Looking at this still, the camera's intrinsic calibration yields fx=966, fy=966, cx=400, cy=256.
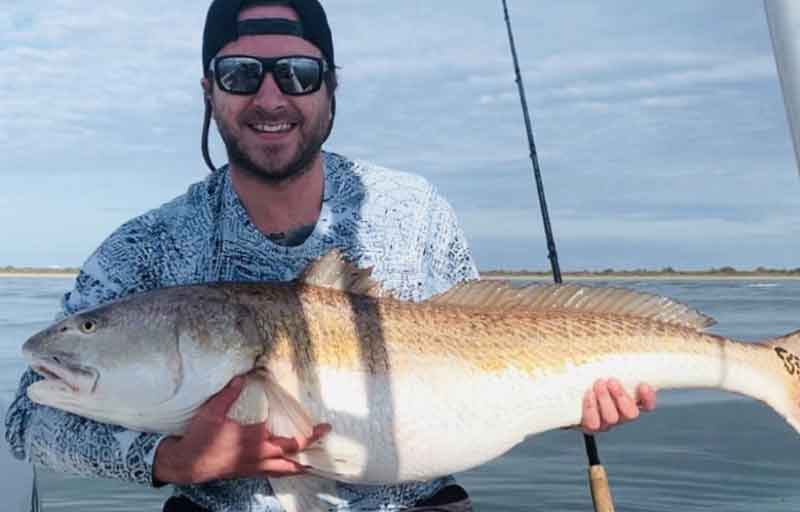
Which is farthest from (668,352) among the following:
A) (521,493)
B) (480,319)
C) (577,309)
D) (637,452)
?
(637,452)

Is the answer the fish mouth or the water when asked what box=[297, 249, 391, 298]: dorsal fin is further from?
the water

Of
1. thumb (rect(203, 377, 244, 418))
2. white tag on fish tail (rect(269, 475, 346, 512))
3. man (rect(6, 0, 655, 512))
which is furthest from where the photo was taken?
man (rect(6, 0, 655, 512))

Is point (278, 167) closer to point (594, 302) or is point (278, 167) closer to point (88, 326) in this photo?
point (88, 326)

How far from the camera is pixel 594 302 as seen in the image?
3.53 m

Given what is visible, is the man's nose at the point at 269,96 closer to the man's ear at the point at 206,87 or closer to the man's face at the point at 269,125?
the man's face at the point at 269,125

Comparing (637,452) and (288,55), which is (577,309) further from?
(637,452)

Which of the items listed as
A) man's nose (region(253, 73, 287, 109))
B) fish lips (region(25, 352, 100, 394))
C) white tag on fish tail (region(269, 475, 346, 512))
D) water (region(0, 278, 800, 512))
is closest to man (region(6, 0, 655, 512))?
man's nose (region(253, 73, 287, 109))

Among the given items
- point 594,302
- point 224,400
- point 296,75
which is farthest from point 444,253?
point 224,400

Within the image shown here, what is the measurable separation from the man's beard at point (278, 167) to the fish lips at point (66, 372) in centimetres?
103

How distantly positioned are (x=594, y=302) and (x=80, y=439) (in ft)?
6.05

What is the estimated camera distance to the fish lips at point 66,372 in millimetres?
2916

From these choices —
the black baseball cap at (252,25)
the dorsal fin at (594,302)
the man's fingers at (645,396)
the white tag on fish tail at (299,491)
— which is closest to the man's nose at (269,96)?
the black baseball cap at (252,25)

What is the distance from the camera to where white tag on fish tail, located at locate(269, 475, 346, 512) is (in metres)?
3.22

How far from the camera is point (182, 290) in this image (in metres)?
3.11
